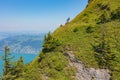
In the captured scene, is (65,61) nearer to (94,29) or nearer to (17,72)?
(17,72)

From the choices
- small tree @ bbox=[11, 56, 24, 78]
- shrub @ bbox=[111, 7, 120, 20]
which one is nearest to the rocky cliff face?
small tree @ bbox=[11, 56, 24, 78]

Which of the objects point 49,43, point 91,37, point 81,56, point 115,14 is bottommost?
point 81,56

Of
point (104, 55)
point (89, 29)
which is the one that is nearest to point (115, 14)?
point (89, 29)

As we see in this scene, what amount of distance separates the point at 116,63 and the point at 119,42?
6864 millimetres

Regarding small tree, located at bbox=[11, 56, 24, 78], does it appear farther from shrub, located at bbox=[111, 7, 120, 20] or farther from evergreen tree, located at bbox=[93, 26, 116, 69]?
shrub, located at bbox=[111, 7, 120, 20]

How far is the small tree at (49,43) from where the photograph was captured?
2074 inches

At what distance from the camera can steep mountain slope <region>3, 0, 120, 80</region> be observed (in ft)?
152

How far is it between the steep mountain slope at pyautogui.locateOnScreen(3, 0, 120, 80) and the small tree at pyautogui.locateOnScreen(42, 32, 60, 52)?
0.74 metres

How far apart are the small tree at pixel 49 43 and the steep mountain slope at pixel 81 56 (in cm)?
74

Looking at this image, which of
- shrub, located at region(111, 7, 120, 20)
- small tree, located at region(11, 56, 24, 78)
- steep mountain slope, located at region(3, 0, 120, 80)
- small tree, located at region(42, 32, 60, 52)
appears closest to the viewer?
steep mountain slope, located at region(3, 0, 120, 80)

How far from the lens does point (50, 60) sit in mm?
49281

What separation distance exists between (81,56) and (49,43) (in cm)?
762

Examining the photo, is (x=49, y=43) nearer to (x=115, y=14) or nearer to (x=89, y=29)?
(x=89, y=29)

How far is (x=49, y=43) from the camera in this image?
54.1m
